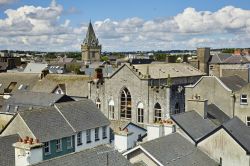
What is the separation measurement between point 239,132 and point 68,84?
119 feet

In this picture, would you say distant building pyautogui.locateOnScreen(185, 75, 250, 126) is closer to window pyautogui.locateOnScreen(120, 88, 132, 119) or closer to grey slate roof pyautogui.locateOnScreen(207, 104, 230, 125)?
grey slate roof pyautogui.locateOnScreen(207, 104, 230, 125)

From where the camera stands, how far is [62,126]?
33031mm

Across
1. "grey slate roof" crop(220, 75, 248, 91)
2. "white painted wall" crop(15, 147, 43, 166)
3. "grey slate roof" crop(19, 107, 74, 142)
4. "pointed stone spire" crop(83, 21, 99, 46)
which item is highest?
"pointed stone spire" crop(83, 21, 99, 46)

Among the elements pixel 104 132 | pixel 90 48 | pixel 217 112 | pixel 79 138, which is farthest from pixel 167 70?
pixel 90 48

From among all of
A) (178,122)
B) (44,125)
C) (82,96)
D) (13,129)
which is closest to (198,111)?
(178,122)

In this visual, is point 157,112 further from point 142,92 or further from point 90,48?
point 90,48

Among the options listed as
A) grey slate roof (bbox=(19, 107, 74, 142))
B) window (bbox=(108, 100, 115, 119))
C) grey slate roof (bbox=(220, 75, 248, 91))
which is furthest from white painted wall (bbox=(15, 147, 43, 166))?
window (bbox=(108, 100, 115, 119))

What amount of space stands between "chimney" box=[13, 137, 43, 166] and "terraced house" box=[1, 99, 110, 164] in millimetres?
9774

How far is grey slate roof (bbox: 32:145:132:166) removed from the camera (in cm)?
1697

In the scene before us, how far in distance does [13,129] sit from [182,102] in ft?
64.3

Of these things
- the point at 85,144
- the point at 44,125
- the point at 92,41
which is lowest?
the point at 85,144

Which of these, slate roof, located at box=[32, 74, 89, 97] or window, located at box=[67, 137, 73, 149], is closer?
window, located at box=[67, 137, 73, 149]

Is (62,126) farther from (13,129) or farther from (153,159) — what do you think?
(153,159)

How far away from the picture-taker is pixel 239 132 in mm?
25750
